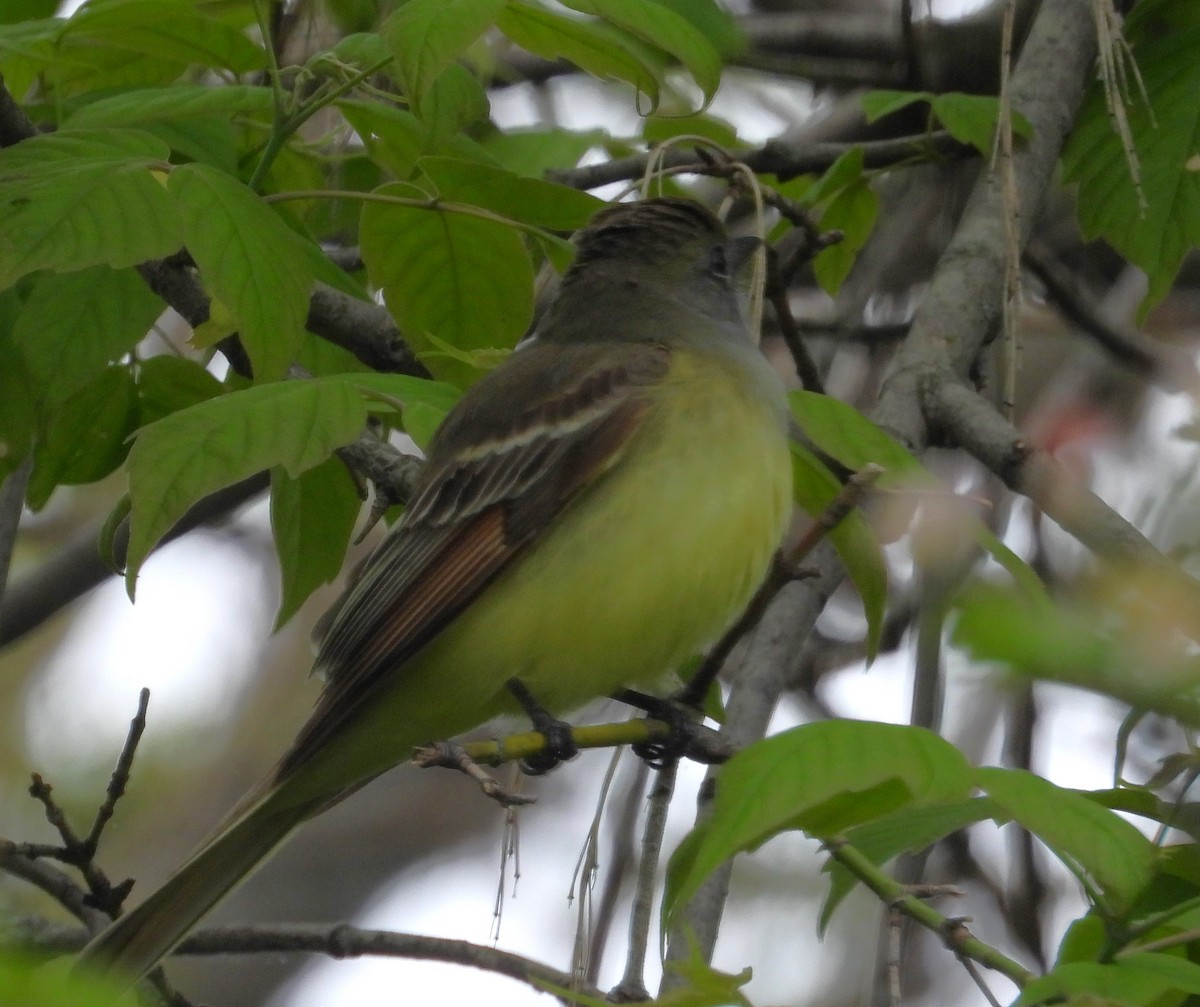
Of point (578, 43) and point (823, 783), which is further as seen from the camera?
point (578, 43)

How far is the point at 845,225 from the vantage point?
4.51m

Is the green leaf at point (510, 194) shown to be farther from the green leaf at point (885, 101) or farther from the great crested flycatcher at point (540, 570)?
the green leaf at point (885, 101)

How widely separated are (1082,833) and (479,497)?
1.89 metres

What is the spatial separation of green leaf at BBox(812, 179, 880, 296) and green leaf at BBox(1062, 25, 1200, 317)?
1.90 ft

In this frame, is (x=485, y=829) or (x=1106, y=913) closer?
(x=1106, y=913)

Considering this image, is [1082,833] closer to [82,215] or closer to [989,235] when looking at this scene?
[82,215]

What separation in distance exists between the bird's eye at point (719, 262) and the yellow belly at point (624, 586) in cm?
77

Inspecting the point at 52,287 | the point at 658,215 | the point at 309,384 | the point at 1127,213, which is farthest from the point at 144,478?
the point at 1127,213

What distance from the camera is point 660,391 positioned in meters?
3.66

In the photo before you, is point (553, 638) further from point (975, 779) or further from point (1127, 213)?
point (1127, 213)

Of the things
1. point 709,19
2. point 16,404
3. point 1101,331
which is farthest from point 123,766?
point 1101,331

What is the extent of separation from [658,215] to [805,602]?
115 cm

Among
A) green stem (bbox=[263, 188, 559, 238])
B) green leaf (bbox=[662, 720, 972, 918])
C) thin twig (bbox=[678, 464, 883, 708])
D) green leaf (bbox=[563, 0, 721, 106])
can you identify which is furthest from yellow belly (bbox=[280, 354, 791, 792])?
green leaf (bbox=[662, 720, 972, 918])

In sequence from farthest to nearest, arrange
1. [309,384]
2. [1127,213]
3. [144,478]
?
[1127,213], [309,384], [144,478]
